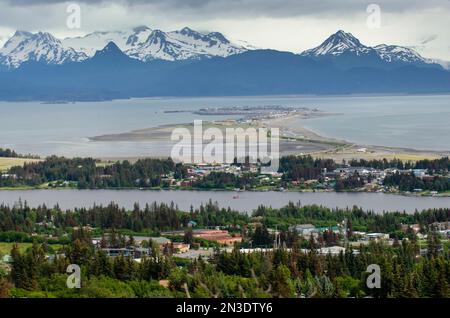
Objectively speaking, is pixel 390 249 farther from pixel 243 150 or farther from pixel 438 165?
pixel 243 150

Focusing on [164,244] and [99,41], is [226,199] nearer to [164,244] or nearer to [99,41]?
[164,244]

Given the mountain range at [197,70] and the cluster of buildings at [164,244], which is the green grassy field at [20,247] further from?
the mountain range at [197,70]

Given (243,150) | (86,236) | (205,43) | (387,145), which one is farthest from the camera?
(205,43)

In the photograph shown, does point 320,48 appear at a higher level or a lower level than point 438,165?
higher

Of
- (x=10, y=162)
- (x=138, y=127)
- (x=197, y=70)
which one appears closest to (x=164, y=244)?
(x=10, y=162)

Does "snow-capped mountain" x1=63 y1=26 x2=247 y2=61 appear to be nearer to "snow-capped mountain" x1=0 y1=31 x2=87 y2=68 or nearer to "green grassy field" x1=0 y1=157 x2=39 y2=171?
"snow-capped mountain" x1=0 y1=31 x2=87 y2=68

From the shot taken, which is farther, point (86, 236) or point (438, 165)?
point (438, 165)

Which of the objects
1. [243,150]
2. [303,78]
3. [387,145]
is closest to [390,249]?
[243,150]
